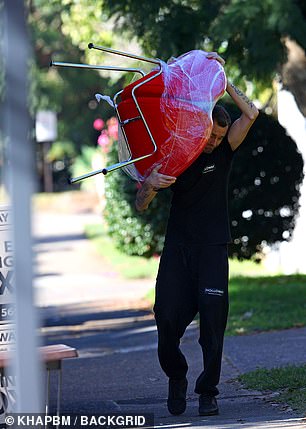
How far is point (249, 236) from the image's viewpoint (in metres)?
13.9

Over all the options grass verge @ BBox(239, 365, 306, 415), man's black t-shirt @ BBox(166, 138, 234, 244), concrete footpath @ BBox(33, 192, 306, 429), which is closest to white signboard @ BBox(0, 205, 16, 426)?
concrete footpath @ BBox(33, 192, 306, 429)

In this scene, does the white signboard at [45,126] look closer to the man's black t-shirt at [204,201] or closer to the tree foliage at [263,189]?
the tree foliage at [263,189]

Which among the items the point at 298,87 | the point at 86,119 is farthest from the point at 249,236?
the point at 86,119

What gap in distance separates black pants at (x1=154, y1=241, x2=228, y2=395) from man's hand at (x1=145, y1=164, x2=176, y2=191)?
0.43 m

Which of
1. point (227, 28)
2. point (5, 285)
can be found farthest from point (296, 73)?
point (5, 285)

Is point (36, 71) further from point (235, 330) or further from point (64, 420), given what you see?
point (64, 420)

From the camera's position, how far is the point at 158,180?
19.8 ft

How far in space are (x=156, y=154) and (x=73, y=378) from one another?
2839 millimetres

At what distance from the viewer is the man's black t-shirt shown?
6.19 m

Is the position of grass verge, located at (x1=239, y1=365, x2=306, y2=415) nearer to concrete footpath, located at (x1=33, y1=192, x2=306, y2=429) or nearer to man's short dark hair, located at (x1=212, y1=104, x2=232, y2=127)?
concrete footpath, located at (x1=33, y1=192, x2=306, y2=429)

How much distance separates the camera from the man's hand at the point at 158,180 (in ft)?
19.7

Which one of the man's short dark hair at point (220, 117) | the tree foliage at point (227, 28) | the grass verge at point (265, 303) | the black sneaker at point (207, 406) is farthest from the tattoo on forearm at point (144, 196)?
the tree foliage at point (227, 28)

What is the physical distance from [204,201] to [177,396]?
4.02ft

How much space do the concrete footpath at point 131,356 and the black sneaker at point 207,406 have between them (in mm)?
49
